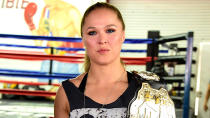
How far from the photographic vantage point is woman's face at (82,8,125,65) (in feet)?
3.02

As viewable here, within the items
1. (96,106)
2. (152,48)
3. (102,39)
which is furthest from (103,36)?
(152,48)

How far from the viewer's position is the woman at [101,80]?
0.92 metres

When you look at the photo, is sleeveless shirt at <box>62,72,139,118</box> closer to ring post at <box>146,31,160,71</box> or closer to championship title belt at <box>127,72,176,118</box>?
championship title belt at <box>127,72,176,118</box>

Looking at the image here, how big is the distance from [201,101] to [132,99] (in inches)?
123

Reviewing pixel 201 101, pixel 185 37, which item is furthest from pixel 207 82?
pixel 185 37

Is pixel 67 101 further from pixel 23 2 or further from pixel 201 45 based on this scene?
pixel 23 2

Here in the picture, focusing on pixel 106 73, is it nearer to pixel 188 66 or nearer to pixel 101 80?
pixel 101 80

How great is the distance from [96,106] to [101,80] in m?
0.13

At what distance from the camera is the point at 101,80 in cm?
Result: 101

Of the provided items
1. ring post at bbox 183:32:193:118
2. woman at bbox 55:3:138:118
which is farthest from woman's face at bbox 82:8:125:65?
ring post at bbox 183:32:193:118

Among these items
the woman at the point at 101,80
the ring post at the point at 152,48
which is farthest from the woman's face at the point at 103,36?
the ring post at the point at 152,48

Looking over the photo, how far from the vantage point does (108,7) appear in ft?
3.25

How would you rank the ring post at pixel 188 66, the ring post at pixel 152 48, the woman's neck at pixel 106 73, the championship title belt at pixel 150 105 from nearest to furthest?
the championship title belt at pixel 150 105
the woman's neck at pixel 106 73
the ring post at pixel 188 66
the ring post at pixel 152 48

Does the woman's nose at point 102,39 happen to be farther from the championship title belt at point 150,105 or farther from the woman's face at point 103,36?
the championship title belt at point 150,105
